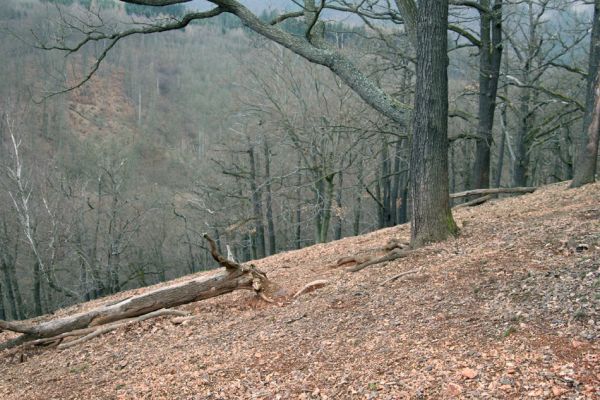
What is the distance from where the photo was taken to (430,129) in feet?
21.8

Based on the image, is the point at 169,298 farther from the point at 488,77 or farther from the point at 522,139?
the point at 522,139

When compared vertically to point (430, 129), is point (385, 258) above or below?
below

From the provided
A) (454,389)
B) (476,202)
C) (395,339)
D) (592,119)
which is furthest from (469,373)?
(476,202)

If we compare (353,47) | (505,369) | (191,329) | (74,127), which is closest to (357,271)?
(191,329)

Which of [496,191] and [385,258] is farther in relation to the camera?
[496,191]

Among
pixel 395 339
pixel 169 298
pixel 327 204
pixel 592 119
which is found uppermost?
pixel 592 119

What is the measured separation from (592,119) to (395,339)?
7.36m

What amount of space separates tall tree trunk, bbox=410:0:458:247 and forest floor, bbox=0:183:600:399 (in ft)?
1.44

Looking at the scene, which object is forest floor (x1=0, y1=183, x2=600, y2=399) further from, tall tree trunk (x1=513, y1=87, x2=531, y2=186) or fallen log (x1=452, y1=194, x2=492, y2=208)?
tall tree trunk (x1=513, y1=87, x2=531, y2=186)

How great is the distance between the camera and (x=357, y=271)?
6930 millimetres

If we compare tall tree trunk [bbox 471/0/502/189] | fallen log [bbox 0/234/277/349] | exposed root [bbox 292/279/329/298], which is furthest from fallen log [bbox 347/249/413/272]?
tall tree trunk [bbox 471/0/502/189]

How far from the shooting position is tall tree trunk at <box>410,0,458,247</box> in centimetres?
654

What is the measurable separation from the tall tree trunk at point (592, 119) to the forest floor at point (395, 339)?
299 cm

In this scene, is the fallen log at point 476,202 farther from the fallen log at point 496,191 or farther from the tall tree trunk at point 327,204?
the tall tree trunk at point 327,204
